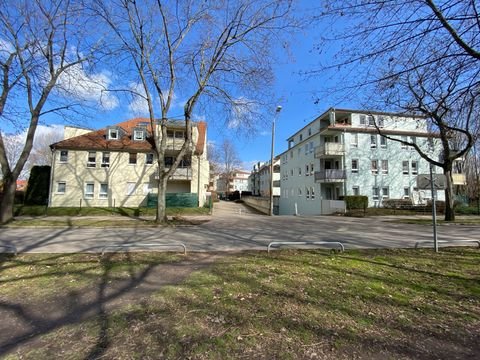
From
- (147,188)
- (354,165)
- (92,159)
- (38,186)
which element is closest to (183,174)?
(147,188)

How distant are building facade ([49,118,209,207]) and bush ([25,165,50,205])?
5.97ft

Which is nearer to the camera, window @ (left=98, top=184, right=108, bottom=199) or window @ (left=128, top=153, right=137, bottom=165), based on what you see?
window @ (left=98, top=184, right=108, bottom=199)

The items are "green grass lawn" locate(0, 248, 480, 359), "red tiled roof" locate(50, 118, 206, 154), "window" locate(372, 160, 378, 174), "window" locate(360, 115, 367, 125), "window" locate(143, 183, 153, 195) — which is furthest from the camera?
"window" locate(360, 115, 367, 125)

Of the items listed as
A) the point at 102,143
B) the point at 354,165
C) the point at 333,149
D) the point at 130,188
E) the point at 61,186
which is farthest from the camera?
the point at 354,165

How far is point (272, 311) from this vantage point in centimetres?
363

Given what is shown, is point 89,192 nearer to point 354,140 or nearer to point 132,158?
point 132,158

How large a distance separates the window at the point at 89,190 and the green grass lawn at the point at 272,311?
71.6ft

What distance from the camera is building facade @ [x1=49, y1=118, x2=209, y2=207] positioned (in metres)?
25.5

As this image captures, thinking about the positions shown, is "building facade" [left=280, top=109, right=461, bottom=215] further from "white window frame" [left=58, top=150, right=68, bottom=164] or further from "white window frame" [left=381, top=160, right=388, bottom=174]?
"white window frame" [left=58, top=150, right=68, bottom=164]

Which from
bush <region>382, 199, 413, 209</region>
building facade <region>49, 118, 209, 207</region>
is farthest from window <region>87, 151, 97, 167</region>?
bush <region>382, 199, 413, 209</region>

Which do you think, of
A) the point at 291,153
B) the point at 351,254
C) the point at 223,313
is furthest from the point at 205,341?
the point at 291,153

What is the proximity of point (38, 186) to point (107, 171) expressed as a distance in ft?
24.8

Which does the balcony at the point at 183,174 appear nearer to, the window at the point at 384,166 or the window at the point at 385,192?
the window at the point at 385,192

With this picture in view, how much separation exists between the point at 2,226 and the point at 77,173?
44.2 feet
